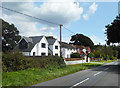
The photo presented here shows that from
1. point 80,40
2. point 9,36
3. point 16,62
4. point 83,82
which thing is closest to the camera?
point 83,82

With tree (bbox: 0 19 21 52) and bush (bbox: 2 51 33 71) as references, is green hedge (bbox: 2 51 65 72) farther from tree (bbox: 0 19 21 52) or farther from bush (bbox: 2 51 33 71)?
tree (bbox: 0 19 21 52)

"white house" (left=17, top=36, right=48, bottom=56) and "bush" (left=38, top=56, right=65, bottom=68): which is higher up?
"white house" (left=17, top=36, right=48, bottom=56)

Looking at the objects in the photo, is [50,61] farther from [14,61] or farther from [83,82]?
[83,82]

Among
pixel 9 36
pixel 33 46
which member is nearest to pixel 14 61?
pixel 33 46

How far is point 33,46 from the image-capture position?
134ft

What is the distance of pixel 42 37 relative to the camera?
145ft

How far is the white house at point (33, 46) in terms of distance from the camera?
4034cm

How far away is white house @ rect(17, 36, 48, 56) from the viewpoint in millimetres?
40341

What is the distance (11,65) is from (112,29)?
21.4 metres

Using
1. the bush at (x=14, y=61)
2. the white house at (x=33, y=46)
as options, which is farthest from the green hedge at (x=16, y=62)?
the white house at (x=33, y=46)

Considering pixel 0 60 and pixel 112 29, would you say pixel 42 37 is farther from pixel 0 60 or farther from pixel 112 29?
pixel 0 60

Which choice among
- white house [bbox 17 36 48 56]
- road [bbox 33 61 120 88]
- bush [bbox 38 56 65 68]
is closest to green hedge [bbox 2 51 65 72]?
bush [bbox 38 56 65 68]

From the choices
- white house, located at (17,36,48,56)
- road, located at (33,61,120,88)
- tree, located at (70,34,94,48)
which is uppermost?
tree, located at (70,34,94,48)

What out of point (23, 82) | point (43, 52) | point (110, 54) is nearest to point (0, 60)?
point (23, 82)
